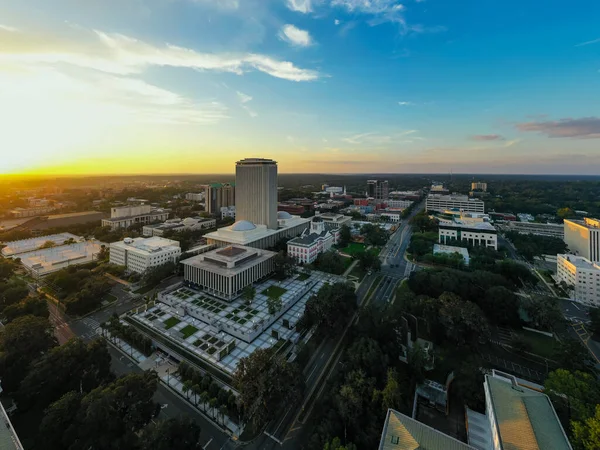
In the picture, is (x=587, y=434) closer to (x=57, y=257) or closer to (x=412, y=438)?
(x=412, y=438)

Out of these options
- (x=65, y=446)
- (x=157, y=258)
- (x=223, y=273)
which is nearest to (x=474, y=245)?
(x=223, y=273)

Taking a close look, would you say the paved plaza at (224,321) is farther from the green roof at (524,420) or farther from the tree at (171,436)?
the green roof at (524,420)

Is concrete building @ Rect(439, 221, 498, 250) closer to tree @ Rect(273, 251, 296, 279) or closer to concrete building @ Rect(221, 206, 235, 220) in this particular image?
tree @ Rect(273, 251, 296, 279)

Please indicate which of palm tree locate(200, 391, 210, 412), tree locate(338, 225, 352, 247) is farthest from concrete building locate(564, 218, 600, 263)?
palm tree locate(200, 391, 210, 412)

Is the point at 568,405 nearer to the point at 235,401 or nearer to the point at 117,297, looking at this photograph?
the point at 235,401

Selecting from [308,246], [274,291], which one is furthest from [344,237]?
[274,291]
